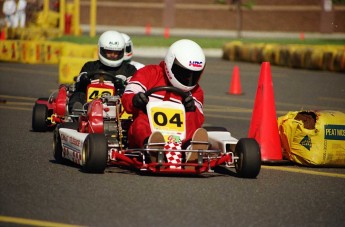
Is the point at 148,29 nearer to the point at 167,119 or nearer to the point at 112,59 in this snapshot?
→ the point at 112,59

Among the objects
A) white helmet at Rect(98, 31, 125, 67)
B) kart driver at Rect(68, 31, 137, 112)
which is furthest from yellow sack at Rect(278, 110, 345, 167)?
white helmet at Rect(98, 31, 125, 67)

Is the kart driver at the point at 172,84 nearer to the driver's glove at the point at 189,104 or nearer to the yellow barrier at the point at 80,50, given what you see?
the driver's glove at the point at 189,104

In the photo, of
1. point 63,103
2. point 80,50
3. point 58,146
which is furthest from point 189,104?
point 80,50

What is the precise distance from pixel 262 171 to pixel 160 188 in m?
1.79

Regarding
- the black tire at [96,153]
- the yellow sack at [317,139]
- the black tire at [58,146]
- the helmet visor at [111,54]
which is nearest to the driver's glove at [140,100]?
the black tire at [96,153]

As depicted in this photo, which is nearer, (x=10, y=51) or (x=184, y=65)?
(x=184, y=65)

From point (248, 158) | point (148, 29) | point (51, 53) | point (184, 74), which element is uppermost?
point (184, 74)

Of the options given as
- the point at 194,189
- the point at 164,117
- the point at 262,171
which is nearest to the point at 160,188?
the point at 194,189

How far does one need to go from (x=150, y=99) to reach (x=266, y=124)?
4.91 ft

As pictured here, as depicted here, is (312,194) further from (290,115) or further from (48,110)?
(48,110)

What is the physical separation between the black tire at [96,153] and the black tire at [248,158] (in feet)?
4.03

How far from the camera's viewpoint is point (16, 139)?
463 inches

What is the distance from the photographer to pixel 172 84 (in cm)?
987

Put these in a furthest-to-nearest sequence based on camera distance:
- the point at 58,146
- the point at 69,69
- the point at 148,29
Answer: the point at 148,29, the point at 69,69, the point at 58,146
